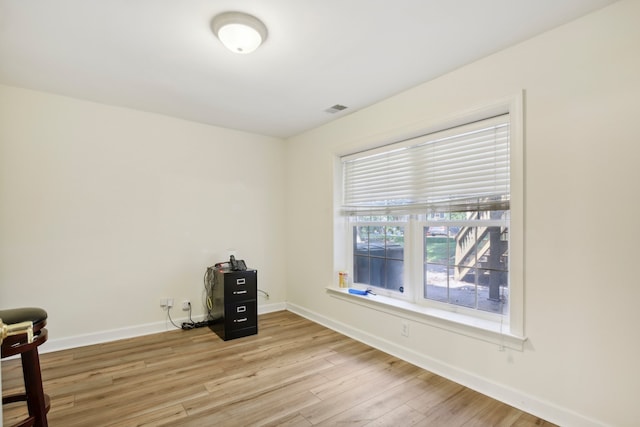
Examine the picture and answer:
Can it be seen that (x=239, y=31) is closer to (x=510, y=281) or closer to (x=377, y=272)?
(x=510, y=281)

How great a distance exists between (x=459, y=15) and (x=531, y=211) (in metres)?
1.32

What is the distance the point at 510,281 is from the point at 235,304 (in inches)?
104

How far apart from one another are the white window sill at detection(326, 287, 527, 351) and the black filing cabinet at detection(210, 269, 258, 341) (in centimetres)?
111

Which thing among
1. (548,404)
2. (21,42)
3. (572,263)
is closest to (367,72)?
(572,263)

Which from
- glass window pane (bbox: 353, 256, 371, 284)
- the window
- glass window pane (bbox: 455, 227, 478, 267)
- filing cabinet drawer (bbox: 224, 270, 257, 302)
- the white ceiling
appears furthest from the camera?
glass window pane (bbox: 353, 256, 371, 284)

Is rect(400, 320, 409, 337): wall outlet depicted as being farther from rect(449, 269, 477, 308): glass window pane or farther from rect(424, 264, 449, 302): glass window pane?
rect(449, 269, 477, 308): glass window pane

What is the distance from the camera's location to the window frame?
2162 millimetres

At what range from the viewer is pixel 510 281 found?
2.21 m

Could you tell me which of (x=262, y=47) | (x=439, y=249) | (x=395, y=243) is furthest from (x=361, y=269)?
(x=262, y=47)

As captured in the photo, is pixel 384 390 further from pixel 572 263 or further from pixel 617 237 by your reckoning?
pixel 617 237

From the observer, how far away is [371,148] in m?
Result: 3.43

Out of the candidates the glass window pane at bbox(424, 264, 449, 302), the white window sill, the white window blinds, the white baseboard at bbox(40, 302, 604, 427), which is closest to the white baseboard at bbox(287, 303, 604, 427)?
the white baseboard at bbox(40, 302, 604, 427)

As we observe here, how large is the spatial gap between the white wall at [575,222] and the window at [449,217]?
144 mm

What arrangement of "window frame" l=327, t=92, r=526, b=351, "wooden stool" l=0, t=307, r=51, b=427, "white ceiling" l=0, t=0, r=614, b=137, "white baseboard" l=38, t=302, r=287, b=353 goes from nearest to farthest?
"wooden stool" l=0, t=307, r=51, b=427
"white ceiling" l=0, t=0, r=614, b=137
"window frame" l=327, t=92, r=526, b=351
"white baseboard" l=38, t=302, r=287, b=353
